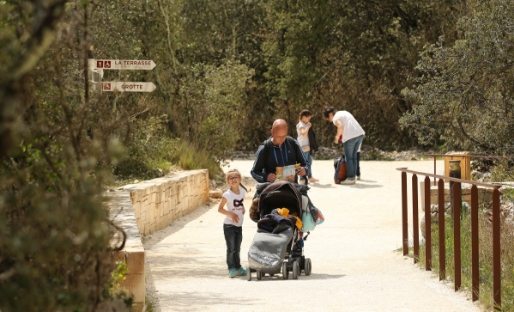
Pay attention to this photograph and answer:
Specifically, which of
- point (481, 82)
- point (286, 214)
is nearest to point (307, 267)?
point (286, 214)

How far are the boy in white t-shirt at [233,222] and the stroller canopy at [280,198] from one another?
0.36 m

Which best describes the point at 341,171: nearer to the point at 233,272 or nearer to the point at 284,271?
the point at 233,272

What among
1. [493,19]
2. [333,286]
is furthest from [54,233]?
[493,19]

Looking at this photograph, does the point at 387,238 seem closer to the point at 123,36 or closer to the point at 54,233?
the point at 123,36

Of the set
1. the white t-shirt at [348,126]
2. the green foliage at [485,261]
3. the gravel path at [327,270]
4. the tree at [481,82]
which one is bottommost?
the gravel path at [327,270]

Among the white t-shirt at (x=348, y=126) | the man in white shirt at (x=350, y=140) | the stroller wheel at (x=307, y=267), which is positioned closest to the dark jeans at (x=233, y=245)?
the stroller wheel at (x=307, y=267)

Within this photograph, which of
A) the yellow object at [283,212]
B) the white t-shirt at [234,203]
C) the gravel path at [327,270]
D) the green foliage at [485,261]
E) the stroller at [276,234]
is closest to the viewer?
the green foliage at [485,261]

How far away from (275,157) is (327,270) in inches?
51.7

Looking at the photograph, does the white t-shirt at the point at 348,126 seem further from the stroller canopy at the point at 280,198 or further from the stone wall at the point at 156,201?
the stroller canopy at the point at 280,198

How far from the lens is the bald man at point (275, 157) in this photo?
12625 millimetres

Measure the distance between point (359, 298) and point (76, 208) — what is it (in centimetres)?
686

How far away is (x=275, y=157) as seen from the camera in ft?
41.7

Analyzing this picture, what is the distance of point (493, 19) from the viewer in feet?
56.8

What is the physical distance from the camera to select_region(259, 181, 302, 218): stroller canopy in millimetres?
11953
